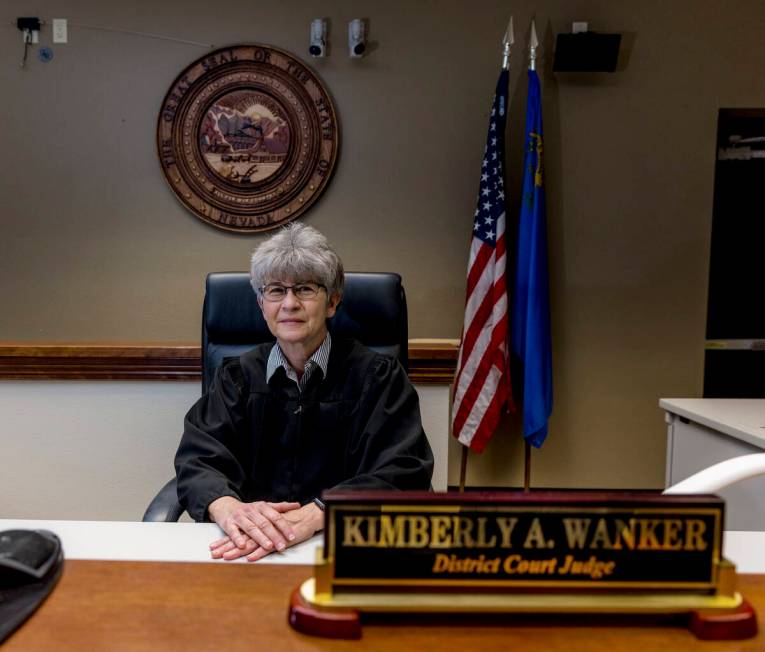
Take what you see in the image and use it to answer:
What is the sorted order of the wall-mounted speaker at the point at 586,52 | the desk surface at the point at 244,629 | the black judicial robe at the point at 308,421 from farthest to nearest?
the wall-mounted speaker at the point at 586,52, the black judicial robe at the point at 308,421, the desk surface at the point at 244,629

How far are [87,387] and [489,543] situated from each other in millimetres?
1754

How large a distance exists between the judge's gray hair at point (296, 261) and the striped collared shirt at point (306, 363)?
14 cm

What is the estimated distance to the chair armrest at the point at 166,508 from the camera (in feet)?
3.58

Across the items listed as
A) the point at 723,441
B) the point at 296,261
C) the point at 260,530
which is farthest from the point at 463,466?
the point at 260,530

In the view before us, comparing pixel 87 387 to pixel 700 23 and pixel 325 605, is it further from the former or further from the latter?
pixel 700 23

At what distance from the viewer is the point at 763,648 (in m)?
0.53

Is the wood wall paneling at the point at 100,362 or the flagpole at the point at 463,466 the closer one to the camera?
the wood wall paneling at the point at 100,362

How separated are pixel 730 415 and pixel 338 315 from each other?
1224 millimetres

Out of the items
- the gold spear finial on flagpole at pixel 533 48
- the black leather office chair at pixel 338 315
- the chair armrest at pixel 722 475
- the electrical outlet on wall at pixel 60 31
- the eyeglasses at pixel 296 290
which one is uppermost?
the electrical outlet on wall at pixel 60 31

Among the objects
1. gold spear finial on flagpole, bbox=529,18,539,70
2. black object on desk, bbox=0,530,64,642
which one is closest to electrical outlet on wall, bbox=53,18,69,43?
gold spear finial on flagpole, bbox=529,18,539,70

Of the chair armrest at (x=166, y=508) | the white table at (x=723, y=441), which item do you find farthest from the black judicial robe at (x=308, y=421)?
the white table at (x=723, y=441)

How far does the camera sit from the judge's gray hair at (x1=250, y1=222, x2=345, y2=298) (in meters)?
1.35

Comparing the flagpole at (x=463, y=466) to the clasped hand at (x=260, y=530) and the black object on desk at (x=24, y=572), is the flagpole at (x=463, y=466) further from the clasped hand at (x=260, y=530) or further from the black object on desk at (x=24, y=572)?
the black object on desk at (x=24, y=572)

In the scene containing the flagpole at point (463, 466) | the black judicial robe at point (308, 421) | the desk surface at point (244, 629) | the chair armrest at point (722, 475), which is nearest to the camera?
the desk surface at point (244, 629)
